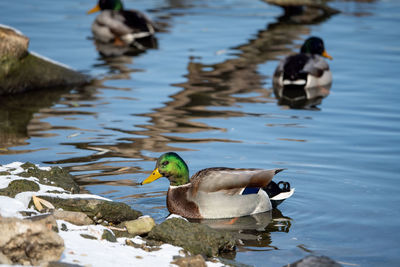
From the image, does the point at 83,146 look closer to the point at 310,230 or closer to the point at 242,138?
the point at 242,138

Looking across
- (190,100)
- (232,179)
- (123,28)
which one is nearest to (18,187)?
A: (232,179)

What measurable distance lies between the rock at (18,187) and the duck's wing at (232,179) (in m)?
1.56

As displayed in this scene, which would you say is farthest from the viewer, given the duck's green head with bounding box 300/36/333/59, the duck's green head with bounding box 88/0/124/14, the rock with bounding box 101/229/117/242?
the duck's green head with bounding box 88/0/124/14

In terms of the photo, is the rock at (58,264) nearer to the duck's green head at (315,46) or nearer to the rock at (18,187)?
the rock at (18,187)

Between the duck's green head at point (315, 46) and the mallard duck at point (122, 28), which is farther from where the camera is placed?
the mallard duck at point (122, 28)

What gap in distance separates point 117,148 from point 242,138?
5.44ft

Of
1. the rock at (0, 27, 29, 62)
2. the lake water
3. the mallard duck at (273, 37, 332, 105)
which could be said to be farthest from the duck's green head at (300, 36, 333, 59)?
the rock at (0, 27, 29, 62)

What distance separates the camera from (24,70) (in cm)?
1317

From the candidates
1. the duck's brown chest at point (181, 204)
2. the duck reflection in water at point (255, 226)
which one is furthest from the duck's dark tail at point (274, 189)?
the duck's brown chest at point (181, 204)

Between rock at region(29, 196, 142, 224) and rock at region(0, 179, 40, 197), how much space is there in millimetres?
216

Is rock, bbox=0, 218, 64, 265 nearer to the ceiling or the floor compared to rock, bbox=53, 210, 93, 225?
nearer to the ceiling

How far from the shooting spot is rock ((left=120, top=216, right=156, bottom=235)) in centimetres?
660

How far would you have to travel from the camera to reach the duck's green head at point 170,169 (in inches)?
303

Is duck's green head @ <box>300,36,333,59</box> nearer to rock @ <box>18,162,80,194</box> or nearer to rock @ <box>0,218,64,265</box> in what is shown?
rock @ <box>18,162,80,194</box>
